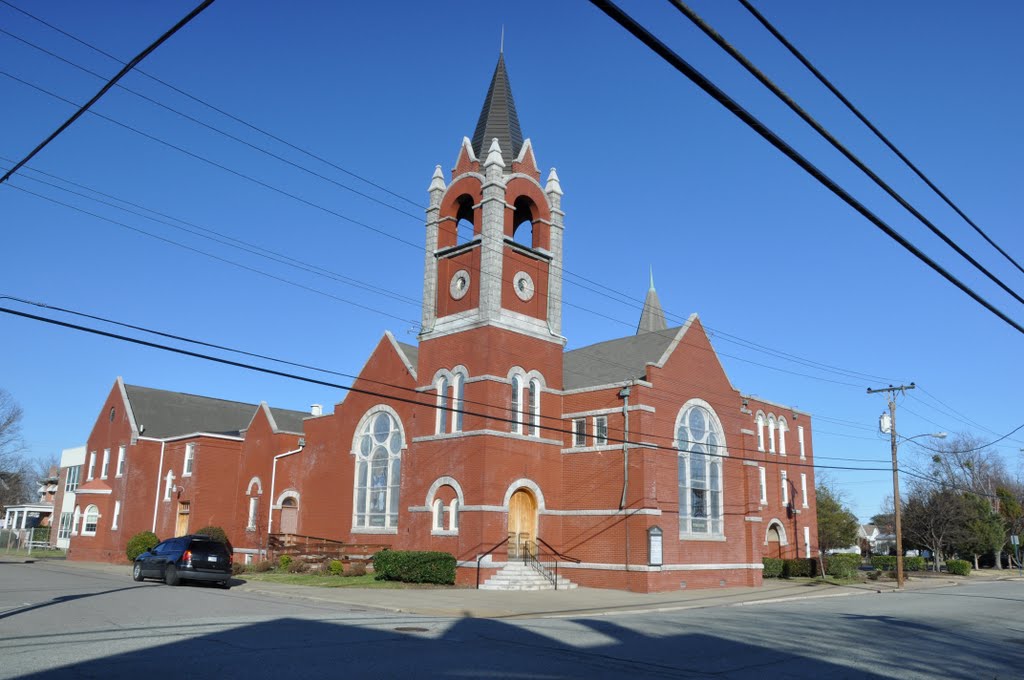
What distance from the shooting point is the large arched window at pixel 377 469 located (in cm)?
3394

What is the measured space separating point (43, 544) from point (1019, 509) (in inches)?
3168

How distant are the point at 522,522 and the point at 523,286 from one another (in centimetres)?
919

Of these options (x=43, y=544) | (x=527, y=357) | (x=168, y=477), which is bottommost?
(x=43, y=544)

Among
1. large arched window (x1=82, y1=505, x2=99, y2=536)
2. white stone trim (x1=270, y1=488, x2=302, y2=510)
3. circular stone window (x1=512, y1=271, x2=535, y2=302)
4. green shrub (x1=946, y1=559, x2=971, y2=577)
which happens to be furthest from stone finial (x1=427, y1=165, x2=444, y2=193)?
green shrub (x1=946, y1=559, x2=971, y2=577)

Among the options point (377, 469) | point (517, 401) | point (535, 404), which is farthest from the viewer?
point (377, 469)

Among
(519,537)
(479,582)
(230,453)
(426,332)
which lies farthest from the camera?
(230,453)

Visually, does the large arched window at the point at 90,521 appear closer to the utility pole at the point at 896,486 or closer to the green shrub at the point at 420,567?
the green shrub at the point at 420,567

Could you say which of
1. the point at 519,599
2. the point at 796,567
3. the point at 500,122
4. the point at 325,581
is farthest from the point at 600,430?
the point at 796,567

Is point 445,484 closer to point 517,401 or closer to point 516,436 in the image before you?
point 516,436

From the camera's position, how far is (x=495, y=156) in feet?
107

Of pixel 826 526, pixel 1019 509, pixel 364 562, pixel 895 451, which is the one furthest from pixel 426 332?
pixel 1019 509

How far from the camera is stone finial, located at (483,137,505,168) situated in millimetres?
32438

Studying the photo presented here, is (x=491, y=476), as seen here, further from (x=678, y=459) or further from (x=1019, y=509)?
(x=1019, y=509)

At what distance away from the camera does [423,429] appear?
32344 mm
